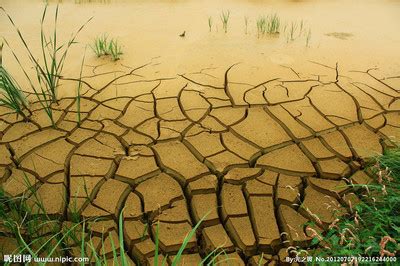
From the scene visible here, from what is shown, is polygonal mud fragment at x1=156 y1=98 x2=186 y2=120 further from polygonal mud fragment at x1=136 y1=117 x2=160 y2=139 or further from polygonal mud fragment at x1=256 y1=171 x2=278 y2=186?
polygonal mud fragment at x1=256 y1=171 x2=278 y2=186

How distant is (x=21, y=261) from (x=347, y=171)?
157 centimetres

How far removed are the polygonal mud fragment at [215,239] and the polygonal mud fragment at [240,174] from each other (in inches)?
12.2

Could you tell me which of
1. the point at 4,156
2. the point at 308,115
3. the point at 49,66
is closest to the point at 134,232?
the point at 4,156

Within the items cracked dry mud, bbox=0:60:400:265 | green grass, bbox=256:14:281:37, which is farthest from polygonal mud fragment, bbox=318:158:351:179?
green grass, bbox=256:14:281:37

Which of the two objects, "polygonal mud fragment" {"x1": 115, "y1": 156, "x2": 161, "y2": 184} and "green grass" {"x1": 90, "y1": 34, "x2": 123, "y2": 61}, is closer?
"polygonal mud fragment" {"x1": 115, "y1": 156, "x2": 161, "y2": 184}

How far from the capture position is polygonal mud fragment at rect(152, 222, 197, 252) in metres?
1.53

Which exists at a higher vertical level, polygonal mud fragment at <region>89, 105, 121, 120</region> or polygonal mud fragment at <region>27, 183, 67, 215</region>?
polygonal mud fragment at <region>89, 105, 121, 120</region>

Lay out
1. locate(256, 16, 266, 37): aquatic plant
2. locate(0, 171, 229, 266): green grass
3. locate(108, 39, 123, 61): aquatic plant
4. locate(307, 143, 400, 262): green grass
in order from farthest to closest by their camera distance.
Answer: locate(256, 16, 266, 37): aquatic plant, locate(108, 39, 123, 61): aquatic plant, locate(0, 171, 229, 266): green grass, locate(307, 143, 400, 262): green grass

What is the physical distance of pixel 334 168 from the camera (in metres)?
1.96

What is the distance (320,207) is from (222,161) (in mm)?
562

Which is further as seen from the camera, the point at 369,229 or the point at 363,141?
the point at 363,141

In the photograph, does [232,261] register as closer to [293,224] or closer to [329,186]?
[293,224]

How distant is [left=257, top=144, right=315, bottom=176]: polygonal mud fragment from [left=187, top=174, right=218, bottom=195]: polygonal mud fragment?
0.29m

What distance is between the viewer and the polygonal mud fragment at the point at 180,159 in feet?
6.34
